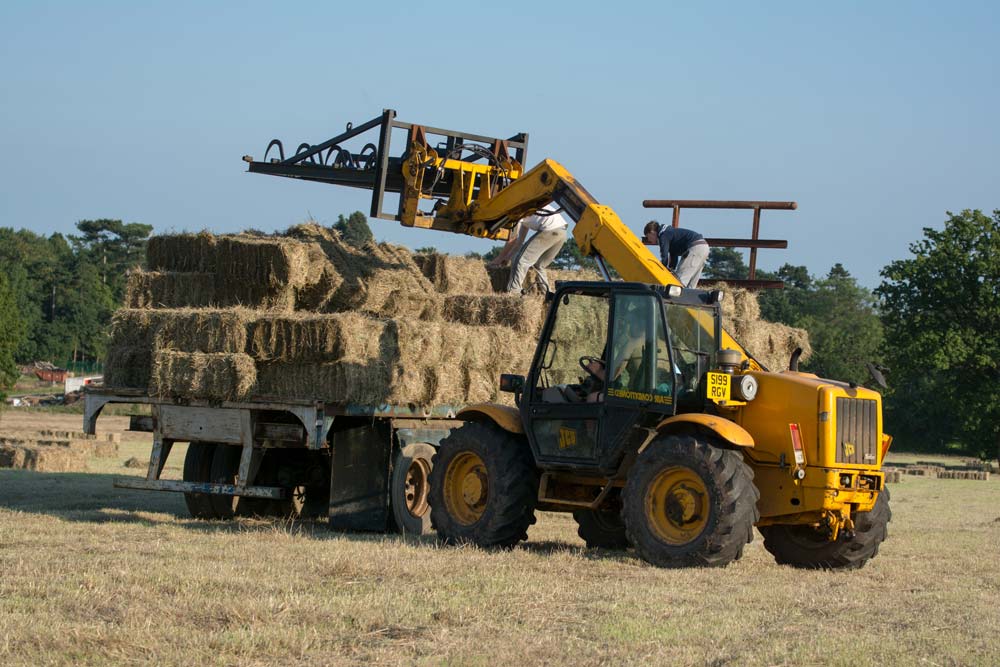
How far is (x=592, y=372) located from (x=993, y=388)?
3602cm

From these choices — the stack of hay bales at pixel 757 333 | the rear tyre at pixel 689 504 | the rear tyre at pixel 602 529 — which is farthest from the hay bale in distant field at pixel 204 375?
the stack of hay bales at pixel 757 333

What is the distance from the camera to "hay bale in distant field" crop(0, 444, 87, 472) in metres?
24.7

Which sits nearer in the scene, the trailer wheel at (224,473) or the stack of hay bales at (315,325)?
the stack of hay bales at (315,325)

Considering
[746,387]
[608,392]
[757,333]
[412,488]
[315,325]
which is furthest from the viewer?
[757,333]

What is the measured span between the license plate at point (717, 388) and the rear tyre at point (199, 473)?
6767 mm

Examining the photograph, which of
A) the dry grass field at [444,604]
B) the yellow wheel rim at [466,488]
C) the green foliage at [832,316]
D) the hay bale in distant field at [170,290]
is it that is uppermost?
the green foliage at [832,316]

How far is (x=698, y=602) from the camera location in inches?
352

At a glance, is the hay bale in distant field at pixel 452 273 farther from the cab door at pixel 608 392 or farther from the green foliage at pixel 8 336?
the green foliage at pixel 8 336

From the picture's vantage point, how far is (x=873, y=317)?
310 feet

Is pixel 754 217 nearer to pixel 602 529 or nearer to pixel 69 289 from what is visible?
pixel 602 529

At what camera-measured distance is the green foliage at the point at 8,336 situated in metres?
47.1

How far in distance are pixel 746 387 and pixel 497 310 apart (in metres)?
4.68

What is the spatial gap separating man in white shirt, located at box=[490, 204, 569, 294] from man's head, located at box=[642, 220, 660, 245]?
5.46ft

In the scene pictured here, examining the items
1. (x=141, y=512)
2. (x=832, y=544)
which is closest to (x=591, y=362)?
(x=832, y=544)
